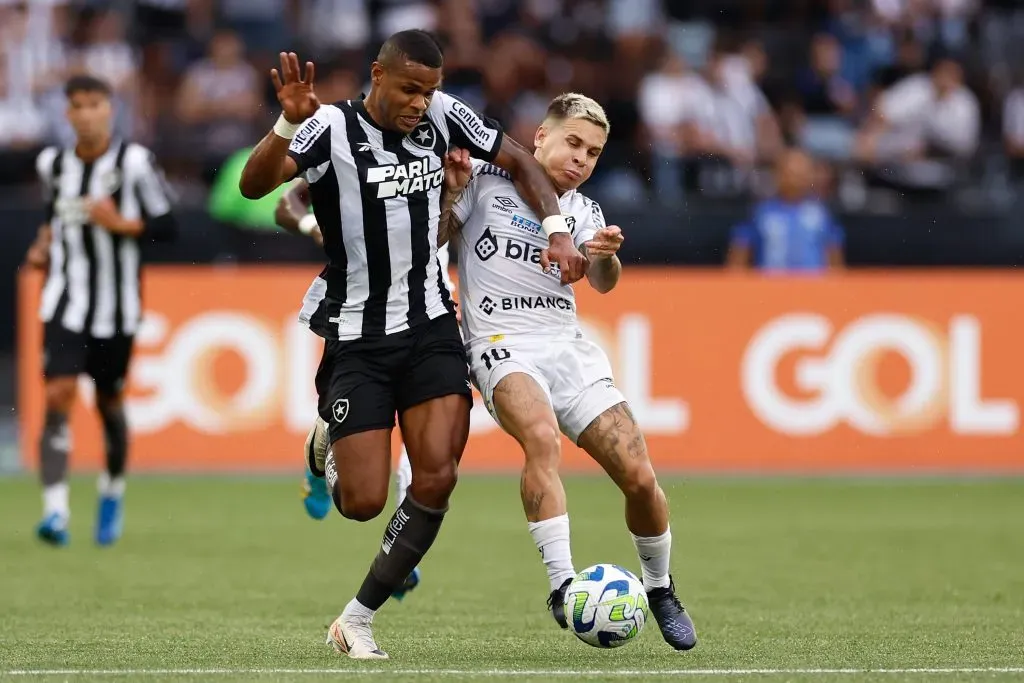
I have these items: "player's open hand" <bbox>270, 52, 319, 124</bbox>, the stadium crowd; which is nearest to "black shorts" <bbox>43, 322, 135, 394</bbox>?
"player's open hand" <bbox>270, 52, 319, 124</bbox>

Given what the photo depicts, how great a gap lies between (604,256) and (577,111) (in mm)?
712

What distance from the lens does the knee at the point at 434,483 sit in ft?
21.1

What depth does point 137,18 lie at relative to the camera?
17219 millimetres

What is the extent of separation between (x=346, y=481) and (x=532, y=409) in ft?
2.44

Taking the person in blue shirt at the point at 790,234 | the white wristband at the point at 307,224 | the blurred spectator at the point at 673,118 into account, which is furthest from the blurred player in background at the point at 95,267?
the blurred spectator at the point at 673,118

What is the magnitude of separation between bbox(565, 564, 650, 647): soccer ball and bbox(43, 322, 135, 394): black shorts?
4.93 metres

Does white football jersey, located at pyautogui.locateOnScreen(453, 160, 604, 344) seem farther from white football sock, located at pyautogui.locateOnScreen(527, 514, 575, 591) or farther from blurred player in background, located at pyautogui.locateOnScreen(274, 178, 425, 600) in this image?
white football sock, located at pyautogui.locateOnScreen(527, 514, 575, 591)

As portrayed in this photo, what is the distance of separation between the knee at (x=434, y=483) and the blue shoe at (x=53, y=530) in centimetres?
415

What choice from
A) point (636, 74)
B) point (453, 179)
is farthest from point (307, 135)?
point (636, 74)

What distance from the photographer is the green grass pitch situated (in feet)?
20.1

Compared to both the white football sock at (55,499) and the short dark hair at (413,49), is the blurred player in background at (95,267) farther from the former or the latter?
the short dark hair at (413,49)

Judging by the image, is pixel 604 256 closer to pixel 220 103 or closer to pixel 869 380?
pixel 869 380

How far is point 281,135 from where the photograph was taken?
609 cm

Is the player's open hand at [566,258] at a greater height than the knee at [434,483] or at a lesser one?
greater
